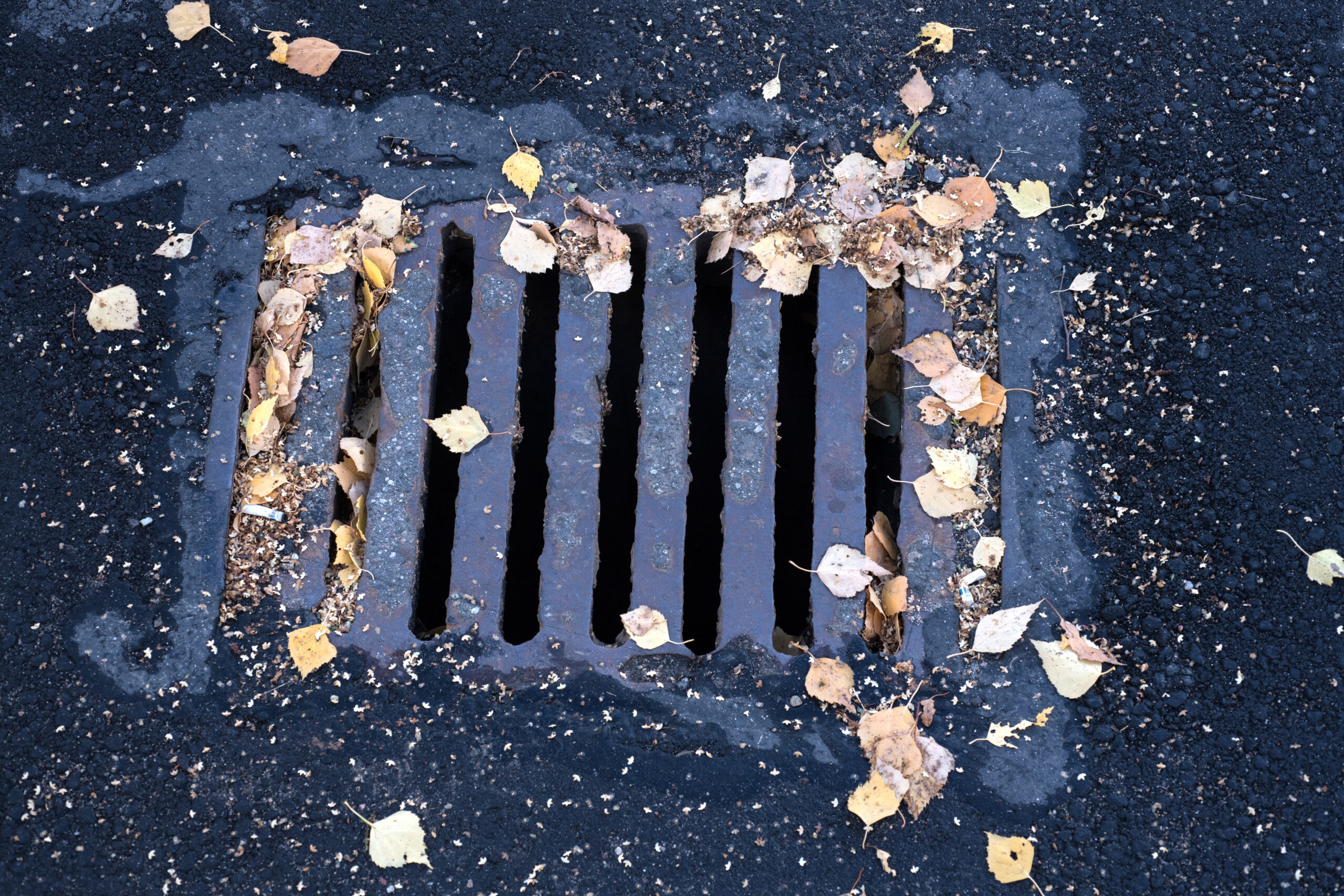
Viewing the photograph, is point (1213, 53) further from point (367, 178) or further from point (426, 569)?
point (426, 569)

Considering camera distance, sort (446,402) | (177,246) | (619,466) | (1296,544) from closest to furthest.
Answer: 1. (1296,544)
2. (177,246)
3. (446,402)
4. (619,466)

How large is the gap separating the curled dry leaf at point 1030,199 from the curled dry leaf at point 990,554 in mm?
689

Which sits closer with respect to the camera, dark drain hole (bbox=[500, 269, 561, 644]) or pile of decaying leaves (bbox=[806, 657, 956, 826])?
pile of decaying leaves (bbox=[806, 657, 956, 826])

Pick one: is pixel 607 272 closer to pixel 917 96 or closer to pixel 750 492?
pixel 750 492

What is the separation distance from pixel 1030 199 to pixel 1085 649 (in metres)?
0.92

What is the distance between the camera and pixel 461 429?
1746 millimetres

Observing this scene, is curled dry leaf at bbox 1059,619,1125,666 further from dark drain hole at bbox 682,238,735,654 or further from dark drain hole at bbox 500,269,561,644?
dark drain hole at bbox 500,269,561,644

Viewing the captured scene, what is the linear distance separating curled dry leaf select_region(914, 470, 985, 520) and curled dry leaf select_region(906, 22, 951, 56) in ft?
3.07

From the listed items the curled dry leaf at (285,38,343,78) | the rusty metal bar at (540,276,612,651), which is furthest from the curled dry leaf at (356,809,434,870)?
the curled dry leaf at (285,38,343,78)

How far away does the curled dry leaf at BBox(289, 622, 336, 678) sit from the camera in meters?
1.67

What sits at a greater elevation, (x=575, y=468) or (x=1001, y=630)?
(x=575, y=468)

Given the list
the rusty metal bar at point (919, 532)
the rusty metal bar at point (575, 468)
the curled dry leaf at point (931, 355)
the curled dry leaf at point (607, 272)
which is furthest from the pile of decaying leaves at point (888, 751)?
the curled dry leaf at point (607, 272)

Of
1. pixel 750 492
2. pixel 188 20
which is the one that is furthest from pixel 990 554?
pixel 188 20

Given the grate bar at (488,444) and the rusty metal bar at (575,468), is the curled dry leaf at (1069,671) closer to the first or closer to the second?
the rusty metal bar at (575,468)
